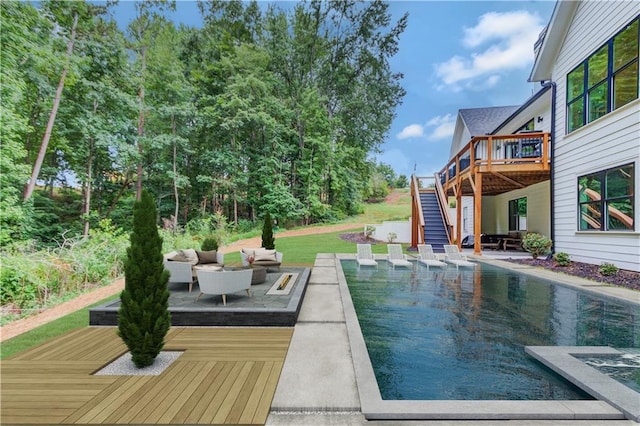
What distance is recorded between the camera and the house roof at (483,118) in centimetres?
1778

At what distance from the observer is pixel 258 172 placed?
24.2 m

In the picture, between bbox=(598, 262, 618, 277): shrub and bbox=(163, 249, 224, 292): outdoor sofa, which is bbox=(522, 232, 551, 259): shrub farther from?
bbox=(163, 249, 224, 292): outdoor sofa

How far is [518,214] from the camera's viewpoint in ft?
51.2

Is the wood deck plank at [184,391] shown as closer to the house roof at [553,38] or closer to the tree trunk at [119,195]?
the house roof at [553,38]

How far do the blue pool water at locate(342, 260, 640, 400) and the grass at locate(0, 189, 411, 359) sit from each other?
14.8 feet

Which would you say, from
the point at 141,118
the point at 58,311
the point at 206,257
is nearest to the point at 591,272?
the point at 206,257

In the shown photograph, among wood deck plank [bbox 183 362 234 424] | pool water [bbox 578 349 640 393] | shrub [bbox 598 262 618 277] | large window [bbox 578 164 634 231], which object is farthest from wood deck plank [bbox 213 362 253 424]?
large window [bbox 578 164 634 231]

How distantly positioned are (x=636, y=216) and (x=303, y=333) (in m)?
8.40

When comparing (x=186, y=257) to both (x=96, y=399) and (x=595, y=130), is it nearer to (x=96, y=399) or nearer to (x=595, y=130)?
(x=96, y=399)

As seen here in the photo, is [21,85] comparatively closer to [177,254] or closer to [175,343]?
[177,254]

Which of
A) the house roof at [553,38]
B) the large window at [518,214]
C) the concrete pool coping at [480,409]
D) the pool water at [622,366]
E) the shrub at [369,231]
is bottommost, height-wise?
the pool water at [622,366]

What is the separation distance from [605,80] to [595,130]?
134 cm

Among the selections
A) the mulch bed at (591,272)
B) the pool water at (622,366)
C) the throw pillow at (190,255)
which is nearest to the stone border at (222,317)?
the throw pillow at (190,255)

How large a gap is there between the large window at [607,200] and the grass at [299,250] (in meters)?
7.77
